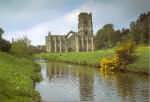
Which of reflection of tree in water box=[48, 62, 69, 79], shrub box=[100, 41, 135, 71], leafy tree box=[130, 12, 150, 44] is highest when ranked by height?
leafy tree box=[130, 12, 150, 44]

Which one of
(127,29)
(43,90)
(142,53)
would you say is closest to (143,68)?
(142,53)

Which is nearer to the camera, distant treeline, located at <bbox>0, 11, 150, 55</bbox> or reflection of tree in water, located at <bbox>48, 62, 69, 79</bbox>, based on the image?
reflection of tree in water, located at <bbox>48, 62, 69, 79</bbox>

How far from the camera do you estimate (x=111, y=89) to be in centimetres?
4300

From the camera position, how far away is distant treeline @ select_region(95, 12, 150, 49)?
12525cm

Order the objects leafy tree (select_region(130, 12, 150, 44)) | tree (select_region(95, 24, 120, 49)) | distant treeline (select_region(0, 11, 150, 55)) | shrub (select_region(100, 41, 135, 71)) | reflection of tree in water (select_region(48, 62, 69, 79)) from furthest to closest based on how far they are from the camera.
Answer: tree (select_region(95, 24, 120, 49)), leafy tree (select_region(130, 12, 150, 44)), distant treeline (select_region(0, 11, 150, 55)), shrub (select_region(100, 41, 135, 71)), reflection of tree in water (select_region(48, 62, 69, 79))

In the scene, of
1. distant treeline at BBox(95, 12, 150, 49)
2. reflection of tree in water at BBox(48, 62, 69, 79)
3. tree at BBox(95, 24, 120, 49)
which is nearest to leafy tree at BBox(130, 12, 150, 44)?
distant treeline at BBox(95, 12, 150, 49)

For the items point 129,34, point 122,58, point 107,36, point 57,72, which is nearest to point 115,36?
point 107,36

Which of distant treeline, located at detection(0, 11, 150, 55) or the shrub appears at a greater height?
distant treeline, located at detection(0, 11, 150, 55)

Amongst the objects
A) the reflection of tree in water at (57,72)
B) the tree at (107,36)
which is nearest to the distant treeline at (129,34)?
the tree at (107,36)

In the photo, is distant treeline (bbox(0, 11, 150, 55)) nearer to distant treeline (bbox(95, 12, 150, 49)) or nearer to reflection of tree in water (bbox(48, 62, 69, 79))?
distant treeline (bbox(95, 12, 150, 49))

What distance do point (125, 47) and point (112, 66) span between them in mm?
5094

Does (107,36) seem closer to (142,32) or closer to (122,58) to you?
(142,32)

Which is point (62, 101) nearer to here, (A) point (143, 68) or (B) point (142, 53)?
(A) point (143, 68)

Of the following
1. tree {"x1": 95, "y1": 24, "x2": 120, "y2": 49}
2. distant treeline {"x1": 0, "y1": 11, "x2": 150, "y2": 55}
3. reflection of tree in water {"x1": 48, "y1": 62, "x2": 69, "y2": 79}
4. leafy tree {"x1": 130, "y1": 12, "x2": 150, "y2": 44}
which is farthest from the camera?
tree {"x1": 95, "y1": 24, "x2": 120, "y2": 49}
